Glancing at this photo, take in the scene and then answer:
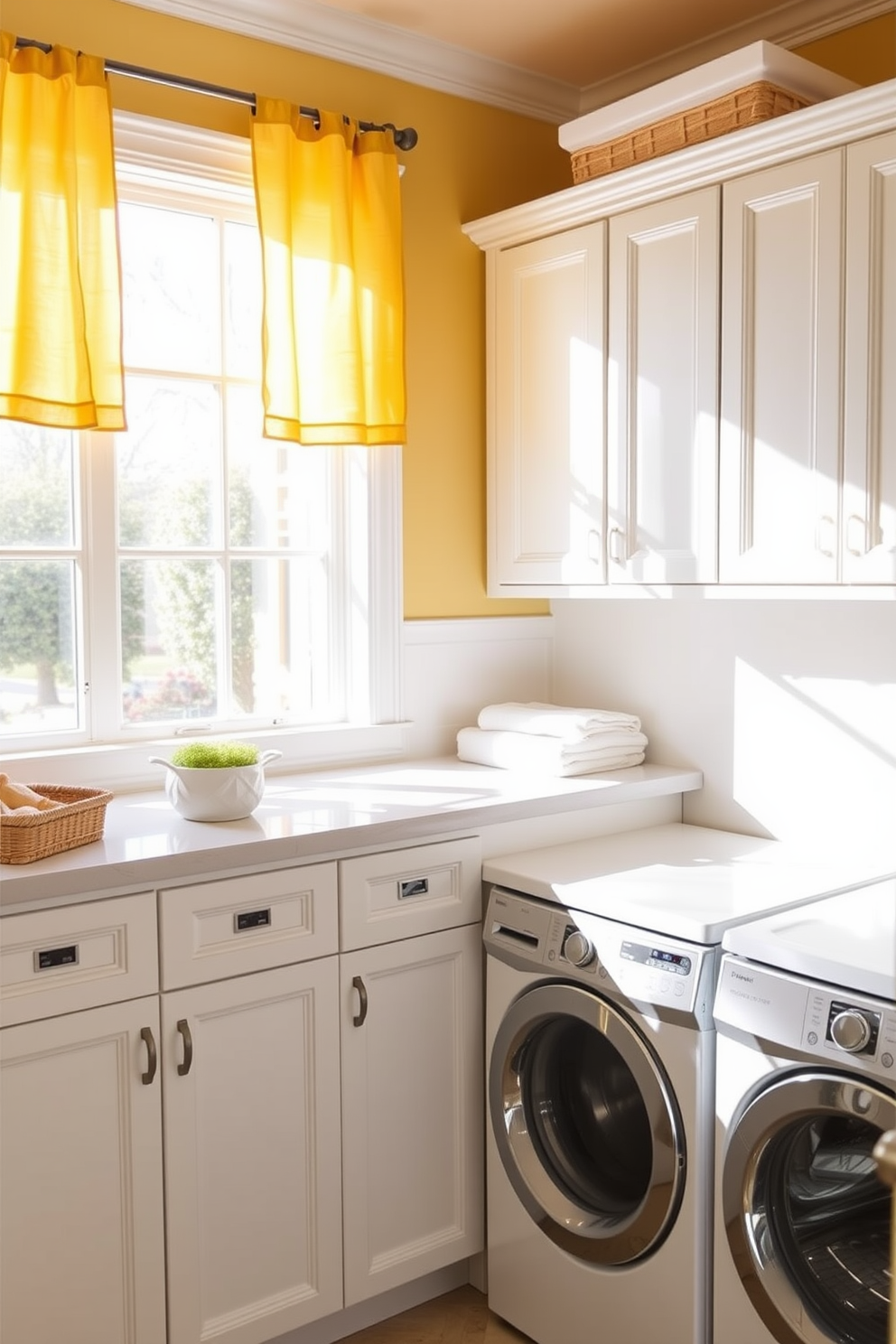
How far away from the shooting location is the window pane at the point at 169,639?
8.78ft

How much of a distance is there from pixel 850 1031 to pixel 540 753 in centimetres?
115

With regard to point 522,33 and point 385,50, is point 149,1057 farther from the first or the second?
point 522,33

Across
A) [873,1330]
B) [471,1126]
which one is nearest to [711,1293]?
[873,1330]

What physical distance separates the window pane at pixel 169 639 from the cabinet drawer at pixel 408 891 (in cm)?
72

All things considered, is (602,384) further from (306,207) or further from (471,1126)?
(471,1126)

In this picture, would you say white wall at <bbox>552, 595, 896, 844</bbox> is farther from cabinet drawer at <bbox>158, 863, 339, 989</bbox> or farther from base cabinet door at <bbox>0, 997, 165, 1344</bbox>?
base cabinet door at <bbox>0, 997, 165, 1344</bbox>

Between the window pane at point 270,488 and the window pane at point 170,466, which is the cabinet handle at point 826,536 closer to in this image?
the window pane at point 270,488

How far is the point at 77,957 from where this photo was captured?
6.29 ft

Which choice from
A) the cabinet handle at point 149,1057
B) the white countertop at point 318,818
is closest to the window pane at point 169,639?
the white countertop at point 318,818

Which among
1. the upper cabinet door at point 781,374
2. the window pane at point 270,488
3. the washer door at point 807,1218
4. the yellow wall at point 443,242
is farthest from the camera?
the window pane at point 270,488

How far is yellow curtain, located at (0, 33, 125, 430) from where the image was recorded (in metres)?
2.27

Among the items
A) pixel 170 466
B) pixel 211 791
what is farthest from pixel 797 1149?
pixel 170 466

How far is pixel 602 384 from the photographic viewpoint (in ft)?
8.94

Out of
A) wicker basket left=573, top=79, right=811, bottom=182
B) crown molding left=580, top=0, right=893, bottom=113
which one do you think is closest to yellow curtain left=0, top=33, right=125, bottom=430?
wicker basket left=573, top=79, right=811, bottom=182
